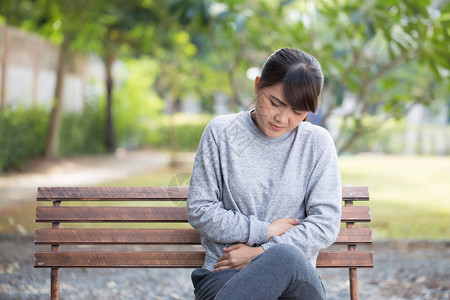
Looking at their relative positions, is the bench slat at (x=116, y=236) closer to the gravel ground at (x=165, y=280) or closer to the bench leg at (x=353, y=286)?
the bench leg at (x=353, y=286)

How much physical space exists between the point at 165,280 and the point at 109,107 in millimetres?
12240

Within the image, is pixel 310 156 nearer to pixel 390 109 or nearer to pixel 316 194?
pixel 316 194

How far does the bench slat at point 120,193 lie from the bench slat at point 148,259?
0.82ft

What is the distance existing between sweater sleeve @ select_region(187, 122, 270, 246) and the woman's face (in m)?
0.22

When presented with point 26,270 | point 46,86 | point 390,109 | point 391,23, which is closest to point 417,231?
point 390,109

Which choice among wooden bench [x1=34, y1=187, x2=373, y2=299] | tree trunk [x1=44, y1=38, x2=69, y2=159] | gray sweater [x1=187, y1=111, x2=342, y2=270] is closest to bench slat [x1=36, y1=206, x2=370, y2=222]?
wooden bench [x1=34, y1=187, x2=373, y2=299]

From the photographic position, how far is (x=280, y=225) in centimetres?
224

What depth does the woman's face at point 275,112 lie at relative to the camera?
2.19 metres

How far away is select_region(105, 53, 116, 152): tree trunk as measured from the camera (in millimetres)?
15617

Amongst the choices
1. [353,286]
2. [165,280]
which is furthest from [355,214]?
[165,280]

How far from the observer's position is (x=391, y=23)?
4371mm

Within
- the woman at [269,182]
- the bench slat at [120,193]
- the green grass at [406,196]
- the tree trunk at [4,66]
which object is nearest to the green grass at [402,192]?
the green grass at [406,196]

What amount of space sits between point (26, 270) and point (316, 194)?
307 cm

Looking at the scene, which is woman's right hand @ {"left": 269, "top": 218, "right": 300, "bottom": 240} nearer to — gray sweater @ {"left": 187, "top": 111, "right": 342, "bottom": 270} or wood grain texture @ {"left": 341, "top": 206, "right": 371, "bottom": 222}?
gray sweater @ {"left": 187, "top": 111, "right": 342, "bottom": 270}
